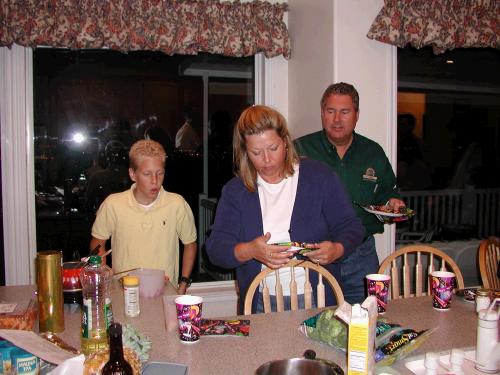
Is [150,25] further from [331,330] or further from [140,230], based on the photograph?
[331,330]

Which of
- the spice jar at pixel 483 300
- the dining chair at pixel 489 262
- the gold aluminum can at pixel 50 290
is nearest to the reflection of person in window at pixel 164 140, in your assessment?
the gold aluminum can at pixel 50 290

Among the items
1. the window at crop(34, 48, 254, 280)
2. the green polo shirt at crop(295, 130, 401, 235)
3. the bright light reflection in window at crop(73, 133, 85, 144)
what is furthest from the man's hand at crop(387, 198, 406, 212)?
the bright light reflection in window at crop(73, 133, 85, 144)

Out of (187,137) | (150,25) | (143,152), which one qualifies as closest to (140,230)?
(143,152)

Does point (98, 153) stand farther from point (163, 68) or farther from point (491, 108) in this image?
point (491, 108)

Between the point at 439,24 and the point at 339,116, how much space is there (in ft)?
3.95

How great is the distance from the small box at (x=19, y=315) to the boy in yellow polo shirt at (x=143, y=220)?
0.68 m

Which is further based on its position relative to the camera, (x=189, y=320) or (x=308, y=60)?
(x=308, y=60)

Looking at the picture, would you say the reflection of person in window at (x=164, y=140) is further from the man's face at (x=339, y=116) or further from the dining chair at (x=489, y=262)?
the dining chair at (x=489, y=262)

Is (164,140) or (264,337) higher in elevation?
(164,140)

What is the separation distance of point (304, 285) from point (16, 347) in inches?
45.7

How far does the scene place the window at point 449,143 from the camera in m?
3.87

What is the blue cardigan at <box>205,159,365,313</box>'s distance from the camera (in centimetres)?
204

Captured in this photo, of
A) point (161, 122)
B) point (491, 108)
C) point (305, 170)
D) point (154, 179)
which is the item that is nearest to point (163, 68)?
point (161, 122)

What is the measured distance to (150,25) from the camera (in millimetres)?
3082
